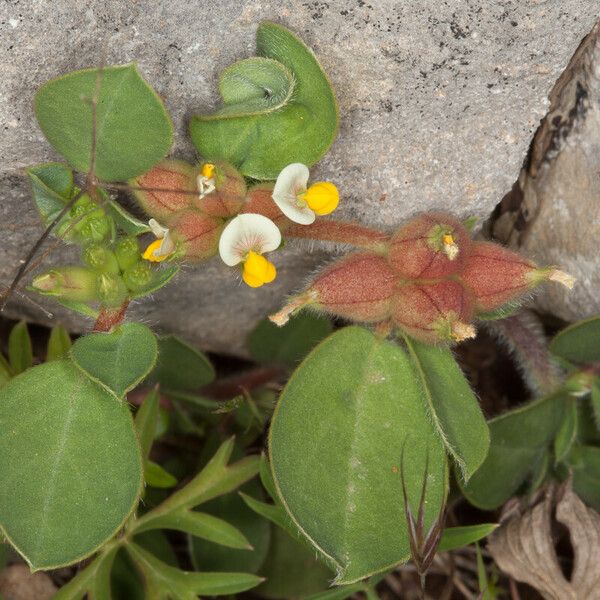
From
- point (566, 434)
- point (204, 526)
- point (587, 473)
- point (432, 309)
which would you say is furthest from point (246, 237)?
point (587, 473)

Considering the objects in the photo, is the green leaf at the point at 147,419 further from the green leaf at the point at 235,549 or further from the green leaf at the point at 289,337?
the green leaf at the point at 289,337

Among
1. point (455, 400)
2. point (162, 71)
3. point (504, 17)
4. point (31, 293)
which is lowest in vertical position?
point (31, 293)

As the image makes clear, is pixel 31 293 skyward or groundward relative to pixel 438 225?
groundward

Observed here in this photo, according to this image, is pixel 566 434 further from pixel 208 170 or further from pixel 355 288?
pixel 208 170

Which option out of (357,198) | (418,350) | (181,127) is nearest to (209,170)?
(181,127)

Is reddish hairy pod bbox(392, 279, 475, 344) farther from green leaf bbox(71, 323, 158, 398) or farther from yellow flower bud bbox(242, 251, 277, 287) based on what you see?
green leaf bbox(71, 323, 158, 398)

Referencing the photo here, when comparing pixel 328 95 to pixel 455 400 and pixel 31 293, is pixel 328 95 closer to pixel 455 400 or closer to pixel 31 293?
pixel 455 400
